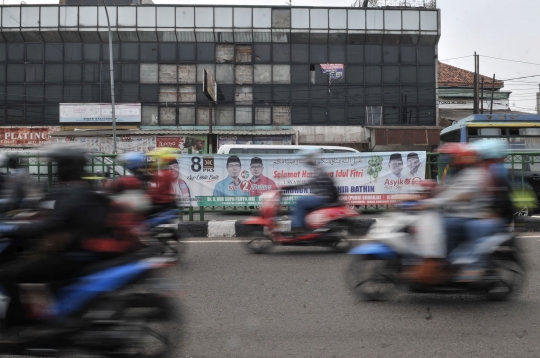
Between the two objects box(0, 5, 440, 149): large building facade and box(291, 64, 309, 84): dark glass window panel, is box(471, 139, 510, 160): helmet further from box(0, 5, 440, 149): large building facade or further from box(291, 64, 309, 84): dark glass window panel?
box(291, 64, 309, 84): dark glass window panel

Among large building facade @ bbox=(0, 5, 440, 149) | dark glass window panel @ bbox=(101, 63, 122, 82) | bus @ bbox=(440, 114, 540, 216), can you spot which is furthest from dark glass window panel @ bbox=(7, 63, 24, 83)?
bus @ bbox=(440, 114, 540, 216)

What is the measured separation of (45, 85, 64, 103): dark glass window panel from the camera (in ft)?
111

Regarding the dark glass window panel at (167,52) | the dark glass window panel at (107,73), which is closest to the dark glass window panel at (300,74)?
the dark glass window panel at (167,52)

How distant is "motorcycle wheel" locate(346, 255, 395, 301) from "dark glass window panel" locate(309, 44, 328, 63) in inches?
1199

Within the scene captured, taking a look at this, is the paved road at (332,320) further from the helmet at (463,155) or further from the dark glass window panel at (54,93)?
the dark glass window panel at (54,93)

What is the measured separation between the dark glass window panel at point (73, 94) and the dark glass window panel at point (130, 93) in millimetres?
2695

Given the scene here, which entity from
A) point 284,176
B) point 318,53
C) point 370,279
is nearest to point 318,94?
point 318,53

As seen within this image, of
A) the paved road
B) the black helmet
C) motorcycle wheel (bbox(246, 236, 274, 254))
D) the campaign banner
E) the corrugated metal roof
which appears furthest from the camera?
the corrugated metal roof

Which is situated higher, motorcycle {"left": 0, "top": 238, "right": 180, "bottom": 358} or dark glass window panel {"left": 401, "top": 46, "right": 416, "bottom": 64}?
dark glass window panel {"left": 401, "top": 46, "right": 416, "bottom": 64}

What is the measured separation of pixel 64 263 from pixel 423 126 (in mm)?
32981

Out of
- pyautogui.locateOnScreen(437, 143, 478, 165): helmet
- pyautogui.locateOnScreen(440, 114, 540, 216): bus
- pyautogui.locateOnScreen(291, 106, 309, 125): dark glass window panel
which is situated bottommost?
pyautogui.locateOnScreen(437, 143, 478, 165): helmet

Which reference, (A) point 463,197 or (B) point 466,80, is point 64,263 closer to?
(A) point 463,197

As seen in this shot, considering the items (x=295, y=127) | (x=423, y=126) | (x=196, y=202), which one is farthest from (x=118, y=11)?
(x=196, y=202)

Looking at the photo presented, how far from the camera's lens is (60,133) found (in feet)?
106
